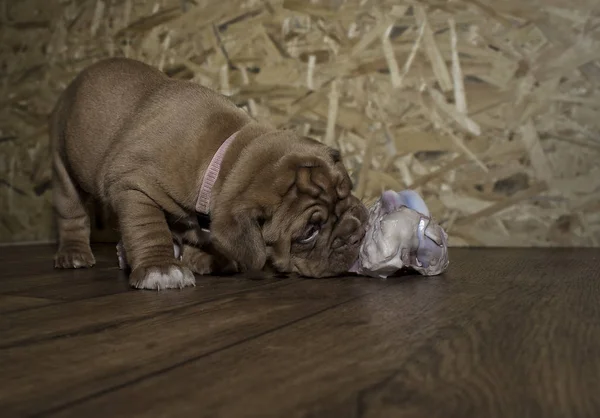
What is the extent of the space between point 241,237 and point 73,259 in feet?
4.47

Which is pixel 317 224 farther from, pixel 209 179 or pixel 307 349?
pixel 307 349

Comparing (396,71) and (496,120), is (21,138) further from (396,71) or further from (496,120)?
(496,120)

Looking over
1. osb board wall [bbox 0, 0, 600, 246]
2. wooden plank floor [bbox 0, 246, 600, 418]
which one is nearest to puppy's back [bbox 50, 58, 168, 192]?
wooden plank floor [bbox 0, 246, 600, 418]

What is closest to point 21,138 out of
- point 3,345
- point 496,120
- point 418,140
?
point 418,140

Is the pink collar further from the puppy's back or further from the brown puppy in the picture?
the puppy's back

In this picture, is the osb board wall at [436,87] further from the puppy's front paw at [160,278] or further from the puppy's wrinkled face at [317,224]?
the puppy's front paw at [160,278]

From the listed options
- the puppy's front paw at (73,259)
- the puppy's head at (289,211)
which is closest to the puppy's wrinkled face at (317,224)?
the puppy's head at (289,211)

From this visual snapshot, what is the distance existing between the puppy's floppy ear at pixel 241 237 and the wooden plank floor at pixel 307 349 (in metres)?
0.13

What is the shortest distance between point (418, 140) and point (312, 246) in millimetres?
1657

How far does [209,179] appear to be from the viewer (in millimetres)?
2750

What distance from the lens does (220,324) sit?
1.86 metres

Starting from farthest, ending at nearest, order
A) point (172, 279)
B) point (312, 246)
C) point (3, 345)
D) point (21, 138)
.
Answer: point (21, 138) → point (312, 246) → point (172, 279) → point (3, 345)

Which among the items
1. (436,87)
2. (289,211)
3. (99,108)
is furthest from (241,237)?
(436,87)

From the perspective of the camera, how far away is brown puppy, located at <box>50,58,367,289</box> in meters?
2.62
